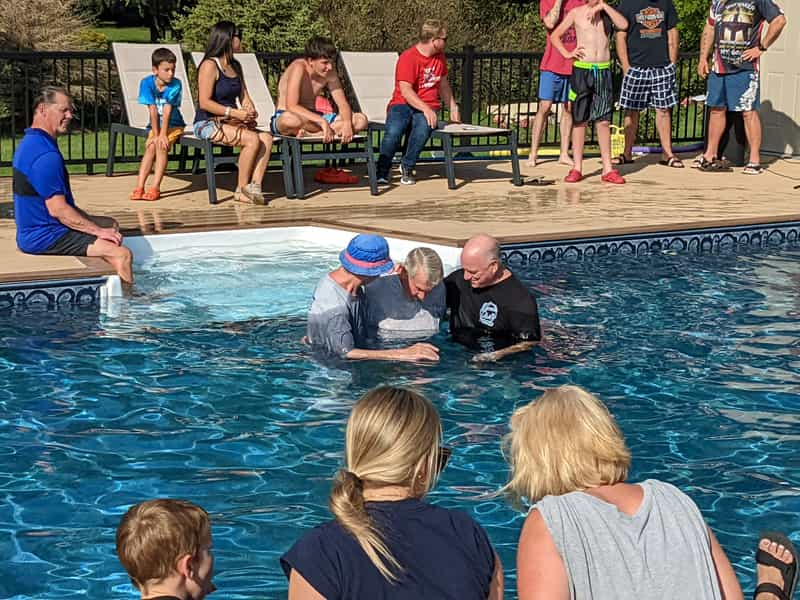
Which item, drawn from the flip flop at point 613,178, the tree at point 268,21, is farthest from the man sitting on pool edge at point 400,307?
the tree at point 268,21

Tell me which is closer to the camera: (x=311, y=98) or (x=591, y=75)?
(x=311, y=98)

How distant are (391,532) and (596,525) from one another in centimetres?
43

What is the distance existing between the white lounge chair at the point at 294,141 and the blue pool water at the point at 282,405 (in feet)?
7.07

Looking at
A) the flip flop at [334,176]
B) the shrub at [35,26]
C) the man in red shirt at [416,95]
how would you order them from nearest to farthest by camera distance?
1. the man in red shirt at [416,95]
2. the flip flop at [334,176]
3. the shrub at [35,26]

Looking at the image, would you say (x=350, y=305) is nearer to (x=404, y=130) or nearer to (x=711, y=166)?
(x=404, y=130)

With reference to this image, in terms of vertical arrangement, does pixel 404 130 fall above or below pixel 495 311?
above

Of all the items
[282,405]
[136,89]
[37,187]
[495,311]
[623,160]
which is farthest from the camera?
[623,160]

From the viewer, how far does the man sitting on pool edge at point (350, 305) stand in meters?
6.41

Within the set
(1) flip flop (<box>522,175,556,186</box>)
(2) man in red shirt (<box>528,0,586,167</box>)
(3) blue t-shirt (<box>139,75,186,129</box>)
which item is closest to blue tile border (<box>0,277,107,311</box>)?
(3) blue t-shirt (<box>139,75,186,129</box>)

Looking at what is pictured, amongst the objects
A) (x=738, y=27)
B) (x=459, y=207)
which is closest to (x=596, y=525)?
(x=459, y=207)

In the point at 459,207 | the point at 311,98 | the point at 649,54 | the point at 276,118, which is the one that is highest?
the point at 649,54

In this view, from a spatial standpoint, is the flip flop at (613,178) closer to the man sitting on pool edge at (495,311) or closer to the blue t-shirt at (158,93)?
the blue t-shirt at (158,93)

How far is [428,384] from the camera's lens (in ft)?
21.8

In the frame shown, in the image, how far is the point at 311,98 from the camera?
11609 millimetres
